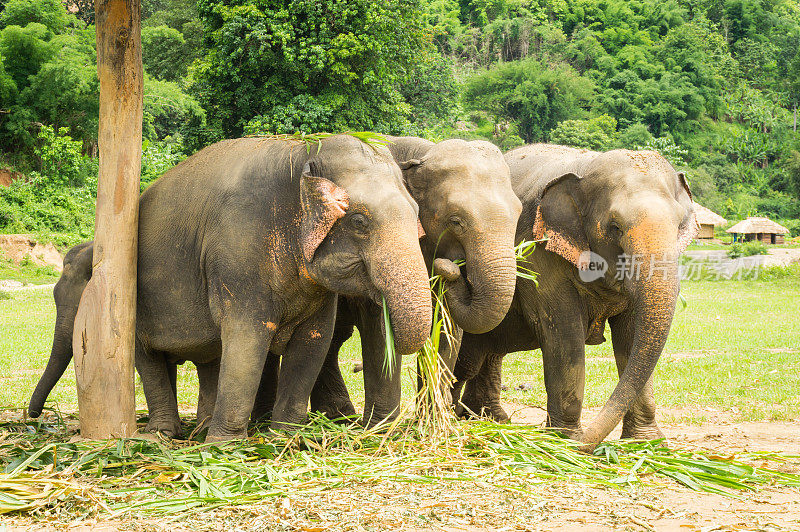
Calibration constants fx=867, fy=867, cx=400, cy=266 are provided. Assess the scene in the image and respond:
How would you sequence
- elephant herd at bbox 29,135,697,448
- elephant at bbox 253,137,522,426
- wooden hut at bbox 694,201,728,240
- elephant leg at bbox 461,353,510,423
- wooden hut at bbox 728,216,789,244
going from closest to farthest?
elephant herd at bbox 29,135,697,448 < elephant at bbox 253,137,522,426 < elephant leg at bbox 461,353,510,423 < wooden hut at bbox 694,201,728,240 < wooden hut at bbox 728,216,789,244

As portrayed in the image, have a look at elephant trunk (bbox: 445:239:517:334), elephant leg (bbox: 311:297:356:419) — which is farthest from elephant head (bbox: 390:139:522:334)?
elephant leg (bbox: 311:297:356:419)

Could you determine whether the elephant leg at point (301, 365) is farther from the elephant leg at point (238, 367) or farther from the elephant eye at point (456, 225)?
the elephant eye at point (456, 225)

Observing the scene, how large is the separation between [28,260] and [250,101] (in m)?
7.52

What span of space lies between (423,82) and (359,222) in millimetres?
22901

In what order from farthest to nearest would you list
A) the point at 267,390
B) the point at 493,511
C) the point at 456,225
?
the point at 267,390, the point at 456,225, the point at 493,511

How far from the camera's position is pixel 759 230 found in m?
37.2

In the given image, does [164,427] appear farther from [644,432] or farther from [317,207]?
[644,432]

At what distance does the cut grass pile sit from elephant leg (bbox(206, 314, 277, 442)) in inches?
6.2

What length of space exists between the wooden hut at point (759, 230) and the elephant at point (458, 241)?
3401cm

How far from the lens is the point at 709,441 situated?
21.5ft

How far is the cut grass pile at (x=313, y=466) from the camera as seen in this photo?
4.16m

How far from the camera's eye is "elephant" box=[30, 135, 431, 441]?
4.86m

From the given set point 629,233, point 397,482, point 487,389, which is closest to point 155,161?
point 487,389

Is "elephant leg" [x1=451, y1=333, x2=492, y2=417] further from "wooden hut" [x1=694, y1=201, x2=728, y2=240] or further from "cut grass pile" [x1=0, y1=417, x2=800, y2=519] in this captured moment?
"wooden hut" [x1=694, y1=201, x2=728, y2=240]
